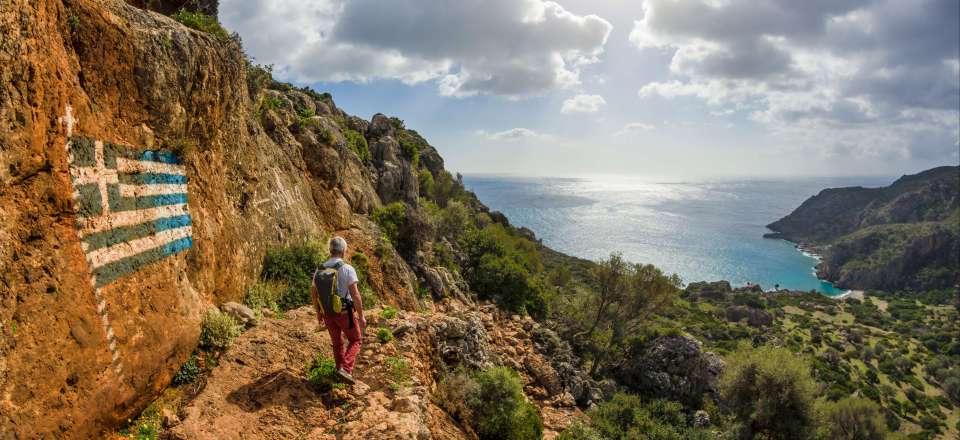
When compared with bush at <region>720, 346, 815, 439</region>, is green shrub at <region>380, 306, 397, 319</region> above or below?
above

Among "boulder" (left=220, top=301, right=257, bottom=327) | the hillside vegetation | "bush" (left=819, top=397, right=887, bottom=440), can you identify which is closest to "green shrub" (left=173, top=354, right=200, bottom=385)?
the hillside vegetation

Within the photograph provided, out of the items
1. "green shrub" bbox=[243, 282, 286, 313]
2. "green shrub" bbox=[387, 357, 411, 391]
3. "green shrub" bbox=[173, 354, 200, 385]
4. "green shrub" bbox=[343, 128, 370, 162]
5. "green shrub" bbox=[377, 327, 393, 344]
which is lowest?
"green shrub" bbox=[387, 357, 411, 391]

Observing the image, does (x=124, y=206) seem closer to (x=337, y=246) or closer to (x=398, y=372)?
(x=337, y=246)

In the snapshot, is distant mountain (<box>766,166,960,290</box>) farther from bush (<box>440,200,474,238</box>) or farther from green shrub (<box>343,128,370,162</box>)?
green shrub (<box>343,128,370,162</box>)

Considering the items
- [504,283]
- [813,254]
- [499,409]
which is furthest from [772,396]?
[813,254]

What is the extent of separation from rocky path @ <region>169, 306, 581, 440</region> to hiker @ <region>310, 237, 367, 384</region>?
0.60 meters

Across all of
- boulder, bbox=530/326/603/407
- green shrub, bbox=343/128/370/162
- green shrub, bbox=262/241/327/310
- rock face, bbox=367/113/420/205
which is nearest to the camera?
green shrub, bbox=262/241/327/310

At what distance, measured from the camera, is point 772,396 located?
1995 centimetres

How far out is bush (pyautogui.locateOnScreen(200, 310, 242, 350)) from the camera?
Result: 661 centimetres

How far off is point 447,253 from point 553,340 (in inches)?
362

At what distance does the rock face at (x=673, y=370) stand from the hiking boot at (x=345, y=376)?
813 inches

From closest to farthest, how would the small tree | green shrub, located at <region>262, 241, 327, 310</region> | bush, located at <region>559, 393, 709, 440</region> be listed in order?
green shrub, located at <region>262, 241, 327, 310</region> → bush, located at <region>559, 393, 709, 440</region> → the small tree

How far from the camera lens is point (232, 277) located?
28.3 ft

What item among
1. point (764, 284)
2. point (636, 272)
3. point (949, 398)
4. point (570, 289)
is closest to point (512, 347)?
point (636, 272)
